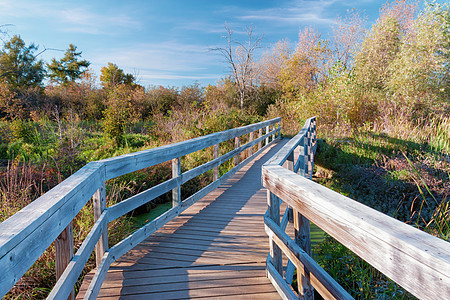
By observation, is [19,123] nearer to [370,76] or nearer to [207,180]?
[207,180]

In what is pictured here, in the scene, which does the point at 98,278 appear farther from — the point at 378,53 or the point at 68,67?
the point at 68,67

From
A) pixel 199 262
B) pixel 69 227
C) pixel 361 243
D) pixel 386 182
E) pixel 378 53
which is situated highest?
pixel 378 53

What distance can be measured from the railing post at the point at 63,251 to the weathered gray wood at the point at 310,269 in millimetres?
1390

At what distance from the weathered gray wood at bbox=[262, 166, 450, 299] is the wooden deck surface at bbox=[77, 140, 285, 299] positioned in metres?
1.20

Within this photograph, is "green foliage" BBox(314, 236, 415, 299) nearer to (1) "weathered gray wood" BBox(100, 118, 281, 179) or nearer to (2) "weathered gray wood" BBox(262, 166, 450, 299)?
(2) "weathered gray wood" BBox(262, 166, 450, 299)

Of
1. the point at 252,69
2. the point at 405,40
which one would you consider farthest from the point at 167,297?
the point at 252,69

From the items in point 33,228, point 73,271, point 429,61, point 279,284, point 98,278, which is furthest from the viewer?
point 429,61

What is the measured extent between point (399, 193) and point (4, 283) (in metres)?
6.84

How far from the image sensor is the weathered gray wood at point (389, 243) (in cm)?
76

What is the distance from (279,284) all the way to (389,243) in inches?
56.5

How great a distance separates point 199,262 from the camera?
262 centimetres

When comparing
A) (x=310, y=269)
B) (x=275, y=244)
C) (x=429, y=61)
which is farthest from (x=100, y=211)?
(x=429, y=61)

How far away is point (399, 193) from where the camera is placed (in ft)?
19.4

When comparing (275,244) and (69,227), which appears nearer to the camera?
(69,227)
